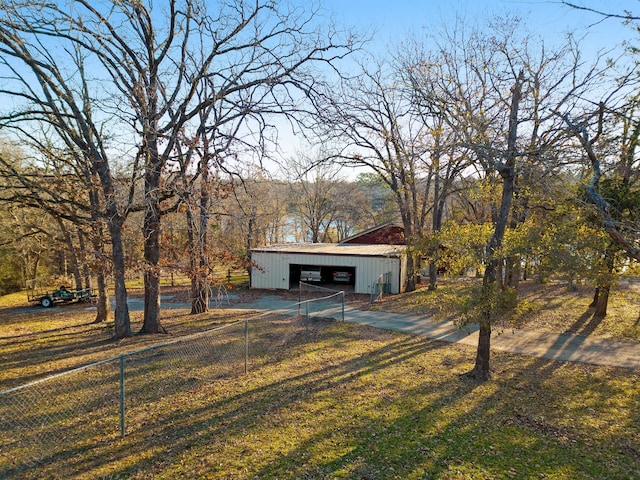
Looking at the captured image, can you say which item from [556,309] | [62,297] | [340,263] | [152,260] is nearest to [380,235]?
[340,263]

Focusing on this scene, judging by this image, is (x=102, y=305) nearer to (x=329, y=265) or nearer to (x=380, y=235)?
(x=329, y=265)

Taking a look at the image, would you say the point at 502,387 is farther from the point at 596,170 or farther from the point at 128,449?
the point at 128,449

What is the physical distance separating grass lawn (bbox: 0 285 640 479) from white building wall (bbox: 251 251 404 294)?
11.6 meters

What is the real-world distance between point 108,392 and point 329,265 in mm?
16190

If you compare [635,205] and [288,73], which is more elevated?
[288,73]

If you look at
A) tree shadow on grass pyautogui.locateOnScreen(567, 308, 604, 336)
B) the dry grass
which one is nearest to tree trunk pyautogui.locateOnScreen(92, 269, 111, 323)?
the dry grass

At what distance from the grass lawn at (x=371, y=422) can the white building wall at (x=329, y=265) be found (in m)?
11.6

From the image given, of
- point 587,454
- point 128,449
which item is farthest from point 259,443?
point 587,454

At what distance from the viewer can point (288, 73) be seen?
10.4 m

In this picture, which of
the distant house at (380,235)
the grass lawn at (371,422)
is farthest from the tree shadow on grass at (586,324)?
the distant house at (380,235)

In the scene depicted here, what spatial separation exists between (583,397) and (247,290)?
750 inches

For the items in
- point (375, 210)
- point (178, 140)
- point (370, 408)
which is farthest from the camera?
point (375, 210)

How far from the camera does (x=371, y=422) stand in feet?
21.6

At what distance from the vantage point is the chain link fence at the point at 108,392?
18.3 feet
